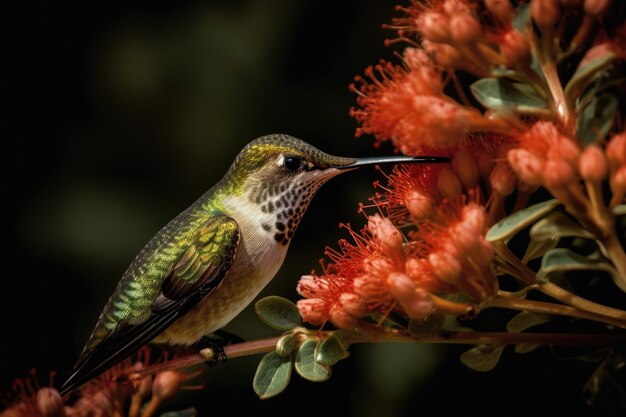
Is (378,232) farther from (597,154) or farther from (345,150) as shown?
(345,150)

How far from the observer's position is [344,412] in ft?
7.64

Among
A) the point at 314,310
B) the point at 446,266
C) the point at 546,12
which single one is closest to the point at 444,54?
the point at 546,12

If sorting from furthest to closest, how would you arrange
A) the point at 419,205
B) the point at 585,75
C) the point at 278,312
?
the point at 278,312 → the point at 419,205 → the point at 585,75

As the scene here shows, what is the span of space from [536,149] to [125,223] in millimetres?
1737

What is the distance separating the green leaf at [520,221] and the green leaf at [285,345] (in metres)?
0.33

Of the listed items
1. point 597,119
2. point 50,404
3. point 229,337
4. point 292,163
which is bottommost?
point 229,337

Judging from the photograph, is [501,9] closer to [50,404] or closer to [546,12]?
[546,12]

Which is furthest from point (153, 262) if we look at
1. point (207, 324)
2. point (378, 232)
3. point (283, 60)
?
point (283, 60)

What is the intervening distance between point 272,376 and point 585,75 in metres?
0.55

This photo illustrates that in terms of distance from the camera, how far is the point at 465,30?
0.93m

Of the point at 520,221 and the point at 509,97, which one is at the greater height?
the point at 509,97

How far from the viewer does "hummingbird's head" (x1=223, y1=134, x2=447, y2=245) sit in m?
1.41

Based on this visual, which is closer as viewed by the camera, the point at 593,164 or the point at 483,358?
the point at 593,164

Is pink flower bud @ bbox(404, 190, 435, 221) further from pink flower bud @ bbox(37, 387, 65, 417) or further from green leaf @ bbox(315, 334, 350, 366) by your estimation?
pink flower bud @ bbox(37, 387, 65, 417)
